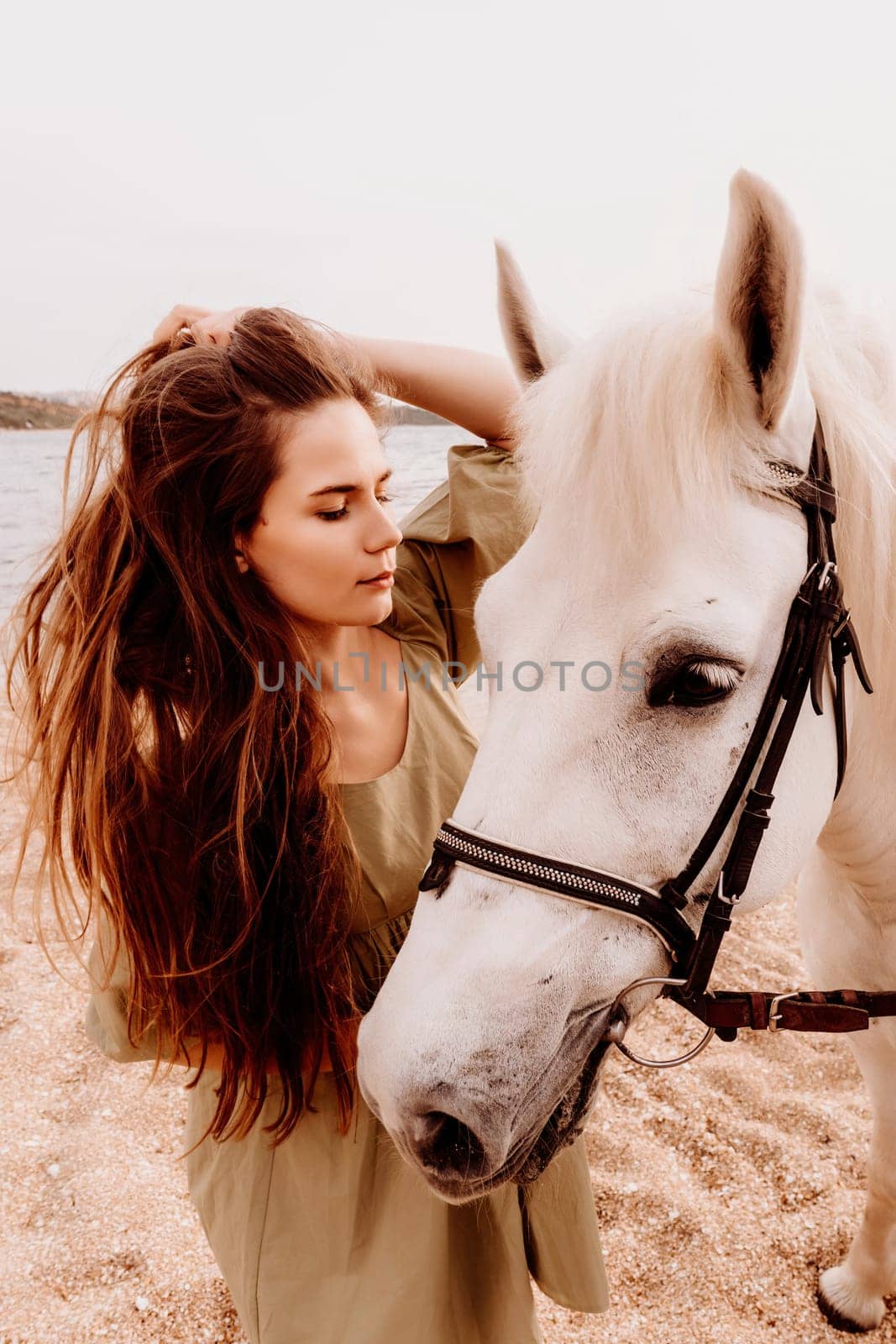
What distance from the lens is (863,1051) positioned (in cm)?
176

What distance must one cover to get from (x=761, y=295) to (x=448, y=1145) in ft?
3.57

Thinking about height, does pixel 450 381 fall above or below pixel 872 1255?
above

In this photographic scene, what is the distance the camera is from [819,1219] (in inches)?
86.4

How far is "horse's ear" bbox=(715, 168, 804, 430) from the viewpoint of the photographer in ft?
2.81

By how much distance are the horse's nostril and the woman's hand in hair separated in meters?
1.30

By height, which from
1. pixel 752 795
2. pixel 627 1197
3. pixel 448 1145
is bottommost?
pixel 627 1197

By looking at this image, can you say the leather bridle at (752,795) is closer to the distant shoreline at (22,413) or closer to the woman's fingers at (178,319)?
the woman's fingers at (178,319)

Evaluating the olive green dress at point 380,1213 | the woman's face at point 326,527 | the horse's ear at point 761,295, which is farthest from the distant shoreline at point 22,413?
the horse's ear at point 761,295

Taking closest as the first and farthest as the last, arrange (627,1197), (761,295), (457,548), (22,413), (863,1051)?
(761,295) < (457,548) < (863,1051) < (627,1197) < (22,413)

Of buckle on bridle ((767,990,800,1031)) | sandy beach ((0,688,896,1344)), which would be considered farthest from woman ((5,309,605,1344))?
sandy beach ((0,688,896,1344))

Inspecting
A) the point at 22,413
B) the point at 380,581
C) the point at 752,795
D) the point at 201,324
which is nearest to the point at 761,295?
the point at 752,795

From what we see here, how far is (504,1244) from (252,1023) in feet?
2.10

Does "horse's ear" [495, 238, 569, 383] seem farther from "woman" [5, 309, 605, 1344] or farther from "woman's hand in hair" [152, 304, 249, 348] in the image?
"woman's hand in hair" [152, 304, 249, 348]

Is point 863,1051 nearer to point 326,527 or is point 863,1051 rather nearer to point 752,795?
point 752,795
